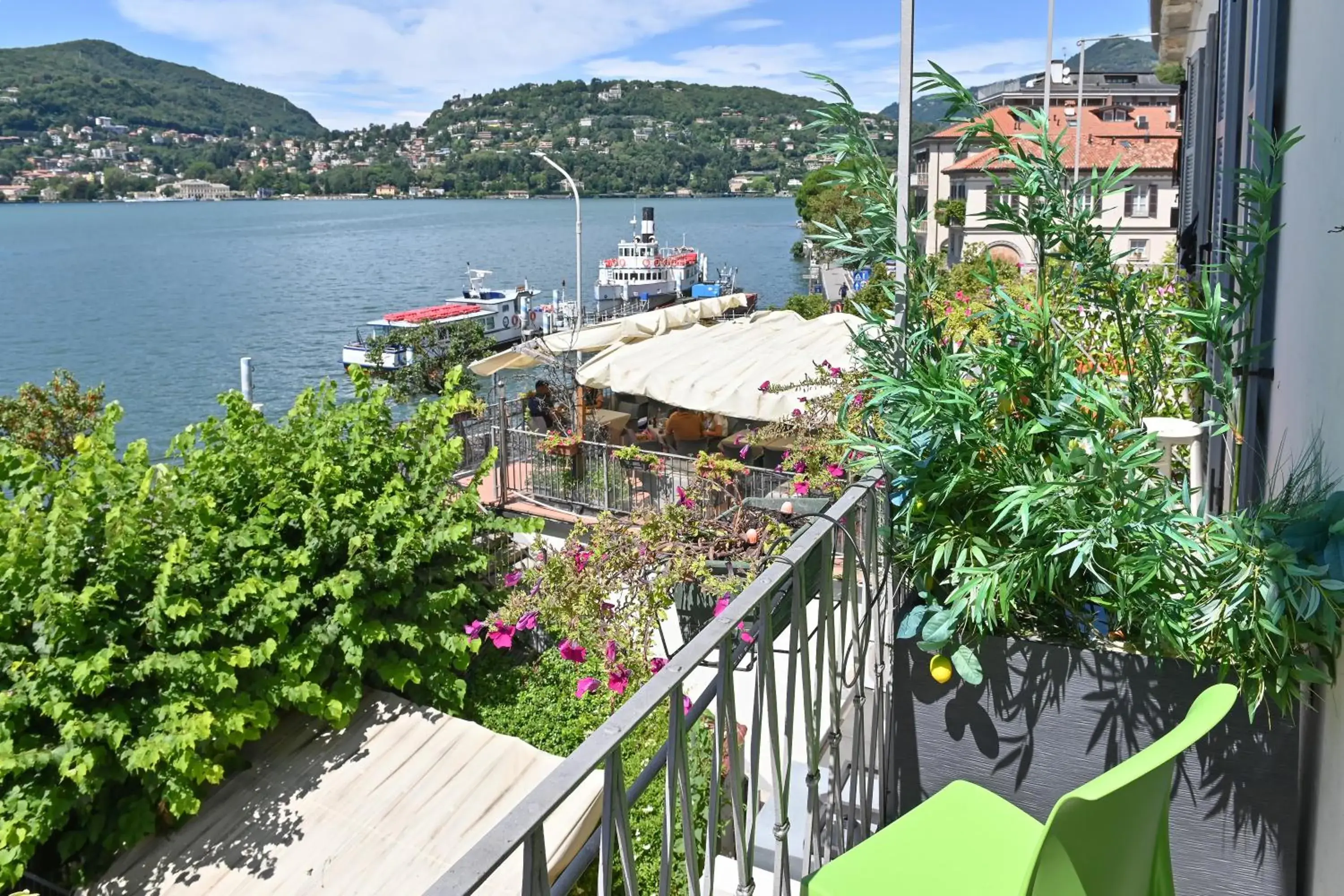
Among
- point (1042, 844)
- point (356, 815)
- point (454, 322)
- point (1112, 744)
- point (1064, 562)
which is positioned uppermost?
point (1064, 562)

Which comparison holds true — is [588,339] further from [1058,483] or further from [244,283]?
[244,283]

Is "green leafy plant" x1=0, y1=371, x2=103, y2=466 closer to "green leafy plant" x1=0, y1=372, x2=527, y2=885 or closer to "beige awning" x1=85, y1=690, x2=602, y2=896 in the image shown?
"green leafy plant" x1=0, y1=372, x2=527, y2=885

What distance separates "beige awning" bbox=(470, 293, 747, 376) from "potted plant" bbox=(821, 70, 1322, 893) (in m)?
13.1

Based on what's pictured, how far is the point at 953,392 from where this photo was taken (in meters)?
2.08

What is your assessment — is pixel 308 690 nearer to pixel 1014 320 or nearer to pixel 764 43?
pixel 764 43

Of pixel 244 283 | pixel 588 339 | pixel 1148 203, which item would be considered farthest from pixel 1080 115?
pixel 244 283

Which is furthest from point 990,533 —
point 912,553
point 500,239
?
point 500,239

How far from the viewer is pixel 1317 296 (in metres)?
2.33

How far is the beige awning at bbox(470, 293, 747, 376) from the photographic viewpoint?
52.0ft

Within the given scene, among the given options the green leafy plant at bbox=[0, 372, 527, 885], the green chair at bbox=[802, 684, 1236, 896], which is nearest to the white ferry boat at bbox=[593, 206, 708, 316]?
the green leafy plant at bbox=[0, 372, 527, 885]

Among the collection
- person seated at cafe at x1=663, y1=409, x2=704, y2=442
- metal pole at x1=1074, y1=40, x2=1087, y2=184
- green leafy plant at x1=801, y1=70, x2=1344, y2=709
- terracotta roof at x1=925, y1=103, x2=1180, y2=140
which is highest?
terracotta roof at x1=925, y1=103, x2=1180, y2=140

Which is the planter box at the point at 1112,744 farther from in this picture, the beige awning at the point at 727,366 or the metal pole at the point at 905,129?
the beige awning at the point at 727,366

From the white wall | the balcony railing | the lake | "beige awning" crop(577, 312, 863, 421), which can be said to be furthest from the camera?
the lake

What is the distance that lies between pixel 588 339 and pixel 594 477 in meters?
4.25
